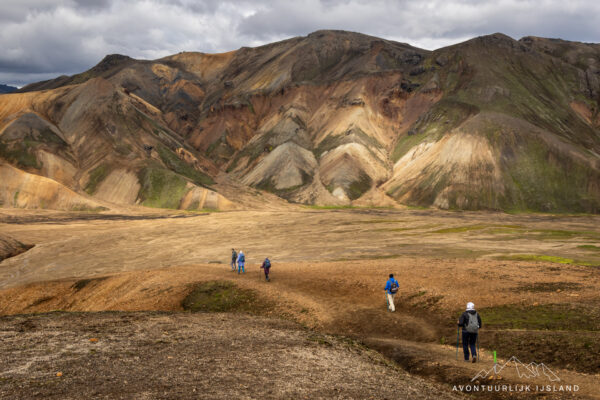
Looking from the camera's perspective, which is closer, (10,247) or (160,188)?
(10,247)

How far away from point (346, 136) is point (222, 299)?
404 ft

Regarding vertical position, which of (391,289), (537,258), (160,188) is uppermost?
(160,188)

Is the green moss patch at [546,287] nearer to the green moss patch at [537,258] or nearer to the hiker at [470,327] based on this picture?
the hiker at [470,327]

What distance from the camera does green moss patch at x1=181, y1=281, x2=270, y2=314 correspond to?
87.2 ft

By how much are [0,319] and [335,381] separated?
665 inches

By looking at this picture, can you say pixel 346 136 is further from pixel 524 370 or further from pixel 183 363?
pixel 183 363

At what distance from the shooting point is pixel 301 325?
73.7 feet

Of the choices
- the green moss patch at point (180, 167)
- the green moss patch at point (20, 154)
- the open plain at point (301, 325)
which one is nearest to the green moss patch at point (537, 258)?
the open plain at point (301, 325)

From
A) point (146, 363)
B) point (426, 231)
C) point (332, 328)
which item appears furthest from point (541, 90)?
point (146, 363)

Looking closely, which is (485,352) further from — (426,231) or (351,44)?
(351,44)

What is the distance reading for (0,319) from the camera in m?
20.2

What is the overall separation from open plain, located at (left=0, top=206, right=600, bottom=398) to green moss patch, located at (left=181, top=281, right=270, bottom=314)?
125mm

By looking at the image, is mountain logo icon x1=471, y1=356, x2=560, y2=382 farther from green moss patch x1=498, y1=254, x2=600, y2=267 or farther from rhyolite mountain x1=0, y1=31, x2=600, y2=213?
rhyolite mountain x1=0, y1=31, x2=600, y2=213

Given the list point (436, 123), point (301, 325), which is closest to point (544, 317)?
point (301, 325)
